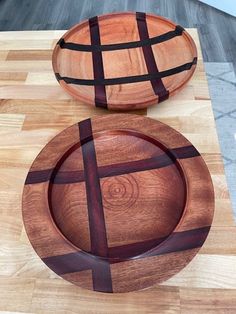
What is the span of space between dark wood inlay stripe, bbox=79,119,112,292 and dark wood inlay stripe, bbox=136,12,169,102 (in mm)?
167

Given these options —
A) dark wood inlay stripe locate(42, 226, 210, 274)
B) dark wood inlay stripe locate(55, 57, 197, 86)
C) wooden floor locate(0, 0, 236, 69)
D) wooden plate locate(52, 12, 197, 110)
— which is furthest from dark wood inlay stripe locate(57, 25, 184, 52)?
wooden floor locate(0, 0, 236, 69)

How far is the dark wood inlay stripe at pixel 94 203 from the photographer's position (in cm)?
47

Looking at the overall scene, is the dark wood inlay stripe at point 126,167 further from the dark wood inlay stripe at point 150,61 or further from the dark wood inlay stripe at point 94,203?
the dark wood inlay stripe at point 150,61

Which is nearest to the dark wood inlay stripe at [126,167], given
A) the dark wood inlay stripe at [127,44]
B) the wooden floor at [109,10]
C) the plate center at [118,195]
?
the plate center at [118,195]

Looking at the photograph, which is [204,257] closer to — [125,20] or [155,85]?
[155,85]

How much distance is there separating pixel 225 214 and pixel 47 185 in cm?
32

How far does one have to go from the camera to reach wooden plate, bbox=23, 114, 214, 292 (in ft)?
1.55

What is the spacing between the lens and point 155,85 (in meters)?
0.72

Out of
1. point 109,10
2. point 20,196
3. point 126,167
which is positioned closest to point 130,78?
point 126,167

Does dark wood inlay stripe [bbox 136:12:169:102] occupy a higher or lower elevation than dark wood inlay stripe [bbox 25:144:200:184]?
higher

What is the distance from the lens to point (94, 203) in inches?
22.1

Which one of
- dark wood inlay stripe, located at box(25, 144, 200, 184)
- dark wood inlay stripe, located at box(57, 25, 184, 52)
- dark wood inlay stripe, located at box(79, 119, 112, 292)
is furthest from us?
dark wood inlay stripe, located at box(57, 25, 184, 52)

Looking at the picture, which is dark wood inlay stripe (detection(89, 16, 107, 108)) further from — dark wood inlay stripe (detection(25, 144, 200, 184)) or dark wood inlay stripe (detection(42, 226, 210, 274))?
dark wood inlay stripe (detection(42, 226, 210, 274))

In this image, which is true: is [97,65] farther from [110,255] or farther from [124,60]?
[110,255]
